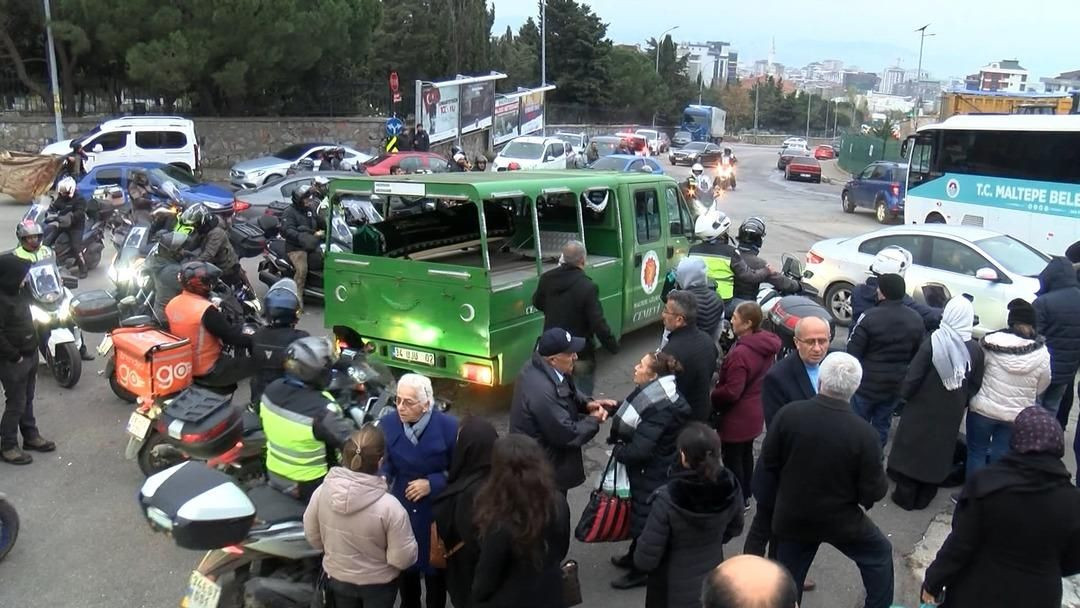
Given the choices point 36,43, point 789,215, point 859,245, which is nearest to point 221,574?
point 859,245

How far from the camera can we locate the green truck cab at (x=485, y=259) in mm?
7301

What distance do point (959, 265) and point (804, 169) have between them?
31094 millimetres

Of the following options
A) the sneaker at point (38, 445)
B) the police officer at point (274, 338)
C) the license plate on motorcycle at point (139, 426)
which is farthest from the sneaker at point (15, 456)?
the police officer at point (274, 338)

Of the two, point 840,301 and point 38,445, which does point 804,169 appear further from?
point 38,445

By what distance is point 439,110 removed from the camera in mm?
32188

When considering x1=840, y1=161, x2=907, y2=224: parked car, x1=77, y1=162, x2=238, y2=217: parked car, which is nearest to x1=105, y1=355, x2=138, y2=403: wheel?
x1=77, y1=162, x2=238, y2=217: parked car

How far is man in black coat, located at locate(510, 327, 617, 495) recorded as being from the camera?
469 cm

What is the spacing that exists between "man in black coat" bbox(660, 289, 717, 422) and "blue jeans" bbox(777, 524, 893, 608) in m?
1.01

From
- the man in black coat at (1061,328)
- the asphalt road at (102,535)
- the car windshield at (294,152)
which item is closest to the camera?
the asphalt road at (102,535)

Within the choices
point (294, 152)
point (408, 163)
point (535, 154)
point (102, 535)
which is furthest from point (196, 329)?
point (535, 154)

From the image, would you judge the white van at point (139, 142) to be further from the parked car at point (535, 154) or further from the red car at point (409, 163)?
the parked car at point (535, 154)

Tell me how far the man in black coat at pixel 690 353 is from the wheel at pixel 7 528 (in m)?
4.04

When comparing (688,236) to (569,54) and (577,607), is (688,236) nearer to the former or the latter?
(577,607)

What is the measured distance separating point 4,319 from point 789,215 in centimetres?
2281
